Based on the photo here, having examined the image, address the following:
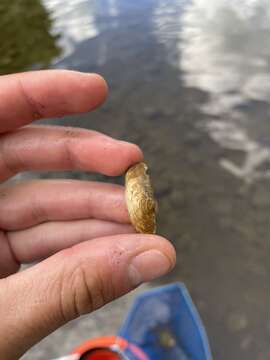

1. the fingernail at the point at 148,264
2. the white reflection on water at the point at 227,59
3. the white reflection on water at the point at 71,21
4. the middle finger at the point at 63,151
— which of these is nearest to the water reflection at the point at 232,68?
the white reflection on water at the point at 227,59

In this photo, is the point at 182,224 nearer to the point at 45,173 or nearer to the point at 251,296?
the point at 251,296

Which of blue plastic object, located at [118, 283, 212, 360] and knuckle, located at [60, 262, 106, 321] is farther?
blue plastic object, located at [118, 283, 212, 360]

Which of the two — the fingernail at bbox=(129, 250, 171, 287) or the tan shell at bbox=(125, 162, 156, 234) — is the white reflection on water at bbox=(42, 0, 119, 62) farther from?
the fingernail at bbox=(129, 250, 171, 287)

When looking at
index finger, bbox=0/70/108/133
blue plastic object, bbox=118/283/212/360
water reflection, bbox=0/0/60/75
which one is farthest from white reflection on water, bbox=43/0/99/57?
index finger, bbox=0/70/108/133

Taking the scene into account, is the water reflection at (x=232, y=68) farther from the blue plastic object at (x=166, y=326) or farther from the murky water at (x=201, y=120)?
the blue plastic object at (x=166, y=326)

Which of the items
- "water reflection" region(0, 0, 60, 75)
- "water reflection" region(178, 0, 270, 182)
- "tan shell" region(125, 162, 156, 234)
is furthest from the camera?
"water reflection" region(0, 0, 60, 75)

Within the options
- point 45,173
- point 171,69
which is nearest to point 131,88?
point 171,69

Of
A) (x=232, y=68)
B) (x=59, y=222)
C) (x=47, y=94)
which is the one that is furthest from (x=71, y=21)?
(x=59, y=222)
